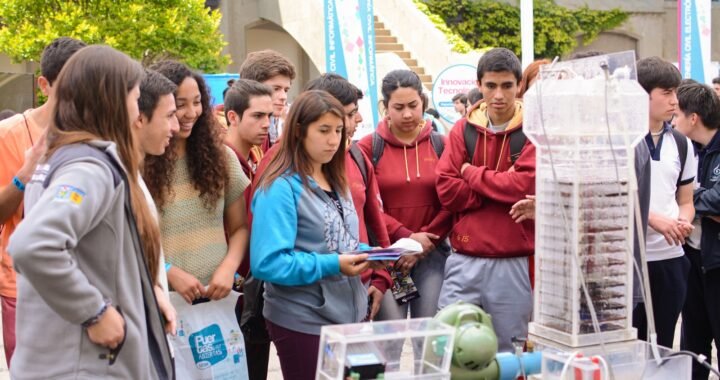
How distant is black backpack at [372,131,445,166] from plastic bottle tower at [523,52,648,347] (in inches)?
77.0

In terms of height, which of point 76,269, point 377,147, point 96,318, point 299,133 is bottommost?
point 96,318

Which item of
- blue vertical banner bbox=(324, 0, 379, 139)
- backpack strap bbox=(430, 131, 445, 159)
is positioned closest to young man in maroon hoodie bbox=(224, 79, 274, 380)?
backpack strap bbox=(430, 131, 445, 159)

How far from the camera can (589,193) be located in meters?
2.79

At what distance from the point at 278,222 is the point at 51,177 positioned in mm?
1151

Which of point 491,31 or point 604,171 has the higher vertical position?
point 491,31

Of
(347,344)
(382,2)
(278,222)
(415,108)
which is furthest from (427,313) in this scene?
(382,2)

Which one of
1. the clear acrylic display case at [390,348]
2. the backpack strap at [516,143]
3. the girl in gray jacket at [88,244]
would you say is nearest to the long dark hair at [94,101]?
the girl in gray jacket at [88,244]

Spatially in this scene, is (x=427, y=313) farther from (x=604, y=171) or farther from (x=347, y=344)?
(x=347, y=344)

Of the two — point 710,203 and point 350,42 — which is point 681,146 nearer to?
point 710,203

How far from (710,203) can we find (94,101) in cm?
369

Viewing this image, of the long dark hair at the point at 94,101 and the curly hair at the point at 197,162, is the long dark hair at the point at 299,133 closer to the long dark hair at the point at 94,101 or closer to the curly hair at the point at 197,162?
the curly hair at the point at 197,162

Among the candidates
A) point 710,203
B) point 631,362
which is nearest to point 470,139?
point 710,203

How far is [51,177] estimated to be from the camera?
257cm

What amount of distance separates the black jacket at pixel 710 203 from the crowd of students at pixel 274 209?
0.04 ft
